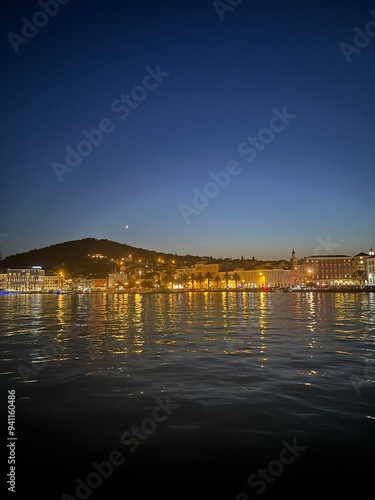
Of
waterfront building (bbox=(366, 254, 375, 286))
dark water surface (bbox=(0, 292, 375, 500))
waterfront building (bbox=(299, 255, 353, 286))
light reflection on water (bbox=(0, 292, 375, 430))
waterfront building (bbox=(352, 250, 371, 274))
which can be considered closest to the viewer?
dark water surface (bbox=(0, 292, 375, 500))

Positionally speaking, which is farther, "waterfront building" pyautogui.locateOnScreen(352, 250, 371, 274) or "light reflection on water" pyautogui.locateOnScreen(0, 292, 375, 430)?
"waterfront building" pyautogui.locateOnScreen(352, 250, 371, 274)

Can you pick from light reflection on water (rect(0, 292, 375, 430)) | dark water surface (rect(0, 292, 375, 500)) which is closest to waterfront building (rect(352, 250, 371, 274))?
light reflection on water (rect(0, 292, 375, 430))

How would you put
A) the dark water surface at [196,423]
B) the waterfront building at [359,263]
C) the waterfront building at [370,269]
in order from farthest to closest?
the waterfront building at [359,263] → the waterfront building at [370,269] → the dark water surface at [196,423]

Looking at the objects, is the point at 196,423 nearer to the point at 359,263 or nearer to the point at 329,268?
the point at 329,268

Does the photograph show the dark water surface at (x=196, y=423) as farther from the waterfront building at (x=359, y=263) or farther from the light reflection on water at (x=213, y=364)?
the waterfront building at (x=359, y=263)

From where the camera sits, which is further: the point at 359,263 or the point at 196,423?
the point at 359,263

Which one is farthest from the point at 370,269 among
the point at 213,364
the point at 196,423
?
the point at 196,423

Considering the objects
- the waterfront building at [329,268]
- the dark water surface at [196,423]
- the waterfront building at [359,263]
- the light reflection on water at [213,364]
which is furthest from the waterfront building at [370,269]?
the dark water surface at [196,423]

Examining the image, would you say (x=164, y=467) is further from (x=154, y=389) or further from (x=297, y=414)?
(x=154, y=389)

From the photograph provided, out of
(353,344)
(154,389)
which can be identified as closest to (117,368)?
(154,389)

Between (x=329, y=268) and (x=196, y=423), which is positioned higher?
(x=329, y=268)

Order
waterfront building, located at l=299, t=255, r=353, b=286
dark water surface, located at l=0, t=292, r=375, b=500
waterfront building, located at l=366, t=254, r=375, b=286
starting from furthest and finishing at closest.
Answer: waterfront building, located at l=299, t=255, r=353, b=286 → waterfront building, located at l=366, t=254, r=375, b=286 → dark water surface, located at l=0, t=292, r=375, b=500

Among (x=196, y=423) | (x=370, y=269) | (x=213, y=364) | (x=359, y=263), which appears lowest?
(x=213, y=364)

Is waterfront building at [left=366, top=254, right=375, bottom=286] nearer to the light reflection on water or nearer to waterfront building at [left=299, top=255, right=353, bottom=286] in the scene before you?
waterfront building at [left=299, top=255, right=353, bottom=286]
